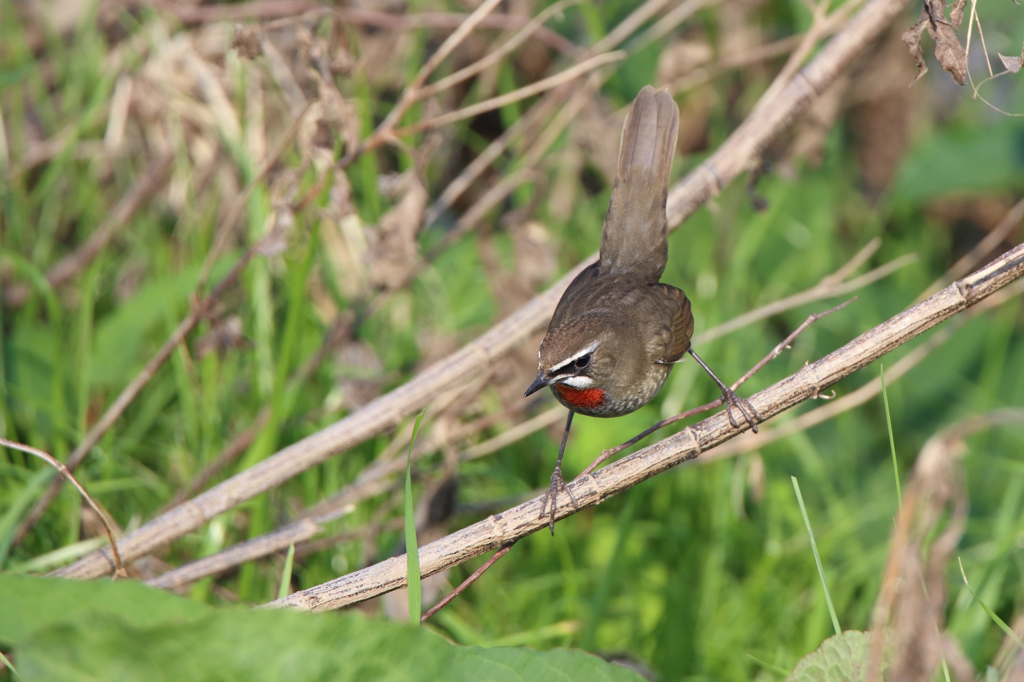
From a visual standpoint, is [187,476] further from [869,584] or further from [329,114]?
[869,584]

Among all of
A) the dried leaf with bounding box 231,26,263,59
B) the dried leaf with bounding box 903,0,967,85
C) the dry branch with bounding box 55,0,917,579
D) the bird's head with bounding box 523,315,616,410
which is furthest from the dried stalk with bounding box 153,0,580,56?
the dried leaf with bounding box 903,0,967,85

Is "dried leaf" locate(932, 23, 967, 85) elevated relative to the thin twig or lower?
elevated

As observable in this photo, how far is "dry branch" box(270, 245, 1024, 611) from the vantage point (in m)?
2.29

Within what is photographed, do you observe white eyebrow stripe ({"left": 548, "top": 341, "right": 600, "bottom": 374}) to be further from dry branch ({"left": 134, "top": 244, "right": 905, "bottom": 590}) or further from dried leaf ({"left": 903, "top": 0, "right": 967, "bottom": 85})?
dried leaf ({"left": 903, "top": 0, "right": 967, "bottom": 85})

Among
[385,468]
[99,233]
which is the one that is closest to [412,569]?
[385,468]

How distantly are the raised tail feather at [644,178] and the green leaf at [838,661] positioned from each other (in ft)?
5.33

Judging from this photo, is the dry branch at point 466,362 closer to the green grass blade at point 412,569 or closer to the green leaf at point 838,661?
the green grass blade at point 412,569

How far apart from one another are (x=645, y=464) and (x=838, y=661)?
2.39 feet

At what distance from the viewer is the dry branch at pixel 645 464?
2285mm

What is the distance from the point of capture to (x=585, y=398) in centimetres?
302

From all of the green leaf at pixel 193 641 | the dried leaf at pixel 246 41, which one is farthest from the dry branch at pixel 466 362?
the dried leaf at pixel 246 41

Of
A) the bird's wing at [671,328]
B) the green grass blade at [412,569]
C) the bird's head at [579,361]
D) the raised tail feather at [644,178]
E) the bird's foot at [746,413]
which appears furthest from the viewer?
the raised tail feather at [644,178]

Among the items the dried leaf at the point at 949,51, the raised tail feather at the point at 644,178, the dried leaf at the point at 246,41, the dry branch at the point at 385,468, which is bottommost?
the dry branch at the point at 385,468

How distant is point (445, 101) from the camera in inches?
253
